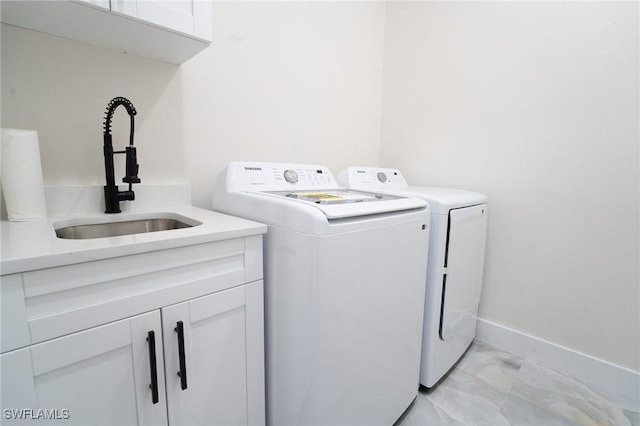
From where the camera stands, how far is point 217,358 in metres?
0.98

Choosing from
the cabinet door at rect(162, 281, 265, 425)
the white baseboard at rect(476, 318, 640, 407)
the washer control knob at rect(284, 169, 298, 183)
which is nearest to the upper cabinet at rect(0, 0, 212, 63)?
the washer control knob at rect(284, 169, 298, 183)

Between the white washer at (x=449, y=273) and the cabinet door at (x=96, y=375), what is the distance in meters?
1.15

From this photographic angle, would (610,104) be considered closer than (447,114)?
Yes

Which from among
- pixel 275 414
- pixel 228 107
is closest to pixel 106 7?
pixel 228 107

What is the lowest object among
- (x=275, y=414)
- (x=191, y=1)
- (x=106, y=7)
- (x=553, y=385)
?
(x=553, y=385)

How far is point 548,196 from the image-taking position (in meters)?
1.71

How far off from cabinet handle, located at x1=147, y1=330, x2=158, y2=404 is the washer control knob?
0.88m

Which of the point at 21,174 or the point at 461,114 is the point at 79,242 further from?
the point at 461,114

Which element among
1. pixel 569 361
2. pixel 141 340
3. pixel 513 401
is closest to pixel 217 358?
pixel 141 340

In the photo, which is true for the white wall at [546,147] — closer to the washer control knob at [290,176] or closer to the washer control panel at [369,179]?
the washer control panel at [369,179]

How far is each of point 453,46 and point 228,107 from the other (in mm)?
1544

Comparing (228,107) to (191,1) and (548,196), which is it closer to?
(191,1)

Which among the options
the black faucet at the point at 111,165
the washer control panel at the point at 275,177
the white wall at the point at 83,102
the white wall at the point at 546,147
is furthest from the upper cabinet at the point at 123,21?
the white wall at the point at 546,147

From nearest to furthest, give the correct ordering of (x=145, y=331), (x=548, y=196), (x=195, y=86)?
(x=145, y=331) < (x=195, y=86) < (x=548, y=196)
